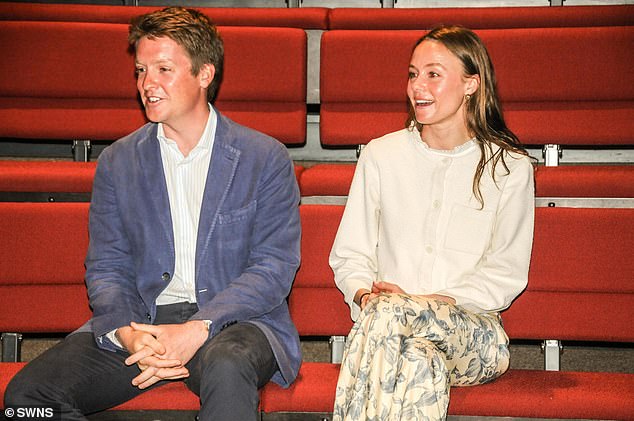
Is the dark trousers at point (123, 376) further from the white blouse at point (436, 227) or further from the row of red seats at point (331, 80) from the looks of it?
the row of red seats at point (331, 80)

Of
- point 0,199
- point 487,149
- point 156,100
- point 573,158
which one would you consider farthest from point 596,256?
point 0,199

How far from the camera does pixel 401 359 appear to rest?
4.54ft

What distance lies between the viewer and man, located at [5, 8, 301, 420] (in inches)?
59.7

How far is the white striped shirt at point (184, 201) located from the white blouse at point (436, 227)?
296mm

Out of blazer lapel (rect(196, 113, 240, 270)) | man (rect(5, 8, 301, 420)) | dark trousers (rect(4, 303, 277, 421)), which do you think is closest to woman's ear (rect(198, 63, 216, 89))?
man (rect(5, 8, 301, 420))

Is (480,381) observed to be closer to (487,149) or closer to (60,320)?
(487,149)

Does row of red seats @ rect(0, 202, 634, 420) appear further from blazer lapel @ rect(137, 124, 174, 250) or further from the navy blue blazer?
blazer lapel @ rect(137, 124, 174, 250)

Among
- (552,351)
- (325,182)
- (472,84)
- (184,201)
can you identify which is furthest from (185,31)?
(552,351)

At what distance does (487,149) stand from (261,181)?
0.47 meters

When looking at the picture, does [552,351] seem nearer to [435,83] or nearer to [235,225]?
[435,83]

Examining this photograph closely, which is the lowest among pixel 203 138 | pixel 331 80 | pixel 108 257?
pixel 108 257

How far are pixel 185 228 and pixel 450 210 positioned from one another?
53cm

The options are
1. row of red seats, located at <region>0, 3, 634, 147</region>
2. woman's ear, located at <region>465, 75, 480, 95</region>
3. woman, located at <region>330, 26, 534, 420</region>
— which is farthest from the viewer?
row of red seats, located at <region>0, 3, 634, 147</region>

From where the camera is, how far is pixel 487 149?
172 cm
